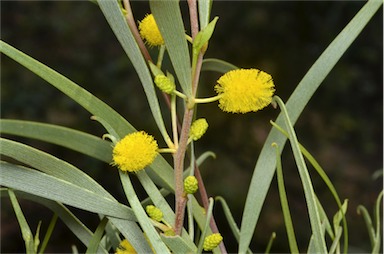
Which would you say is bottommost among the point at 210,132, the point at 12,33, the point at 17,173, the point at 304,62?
the point at 17,173

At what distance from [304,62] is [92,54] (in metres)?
0.48

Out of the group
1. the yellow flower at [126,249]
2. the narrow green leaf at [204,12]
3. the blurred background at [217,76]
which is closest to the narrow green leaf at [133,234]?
the yellow flower at [126,249]

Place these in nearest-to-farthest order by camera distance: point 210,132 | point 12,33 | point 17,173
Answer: point 17,173 → point 210,132 → point 12,33

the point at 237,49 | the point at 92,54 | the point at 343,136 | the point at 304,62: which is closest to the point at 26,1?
the point at 92,54

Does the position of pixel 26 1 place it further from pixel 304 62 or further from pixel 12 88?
pixel 304 62

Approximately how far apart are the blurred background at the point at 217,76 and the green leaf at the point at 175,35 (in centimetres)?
92

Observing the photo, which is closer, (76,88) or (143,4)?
(76,88)

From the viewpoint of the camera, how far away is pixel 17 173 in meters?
0.32

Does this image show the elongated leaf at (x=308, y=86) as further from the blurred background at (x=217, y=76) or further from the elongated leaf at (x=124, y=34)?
the blurred background at (x=217, y=76)

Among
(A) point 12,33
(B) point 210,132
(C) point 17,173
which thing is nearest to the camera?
(C) point 17,173

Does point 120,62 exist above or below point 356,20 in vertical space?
above

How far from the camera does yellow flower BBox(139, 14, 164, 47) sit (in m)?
0.35

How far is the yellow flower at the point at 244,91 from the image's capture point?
314 mm

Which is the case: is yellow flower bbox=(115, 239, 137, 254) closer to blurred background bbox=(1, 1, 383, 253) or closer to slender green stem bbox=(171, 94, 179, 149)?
slender green stem bbox=(171, 94, 179, 149)
